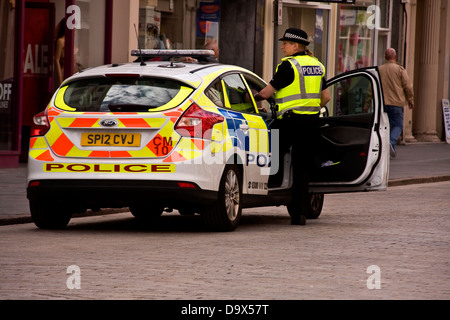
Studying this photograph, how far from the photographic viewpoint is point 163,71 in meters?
10.8

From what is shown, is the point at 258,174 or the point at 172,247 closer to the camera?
the point at 172,247

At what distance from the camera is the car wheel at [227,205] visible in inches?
417

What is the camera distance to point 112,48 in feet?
65.6

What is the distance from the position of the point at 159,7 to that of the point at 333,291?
1458 cm

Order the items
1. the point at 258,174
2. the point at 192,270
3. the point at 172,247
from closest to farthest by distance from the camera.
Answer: the point at 192,270
the point at 172,247
the point at 258,174

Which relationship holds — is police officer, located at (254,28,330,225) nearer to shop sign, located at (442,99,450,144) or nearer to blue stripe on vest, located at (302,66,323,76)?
blue stripe on vest, located at (302,66,323,76)

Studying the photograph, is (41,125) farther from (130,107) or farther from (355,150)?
(355,150)

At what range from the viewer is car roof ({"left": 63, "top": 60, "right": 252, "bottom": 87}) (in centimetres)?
1069

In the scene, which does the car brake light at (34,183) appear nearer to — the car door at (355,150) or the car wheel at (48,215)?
the car wheel at (48,215)

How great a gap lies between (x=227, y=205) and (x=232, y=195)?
15 centimetres

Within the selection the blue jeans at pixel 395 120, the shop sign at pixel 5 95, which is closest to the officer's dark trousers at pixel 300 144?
the shop sign at pixel 5 95
